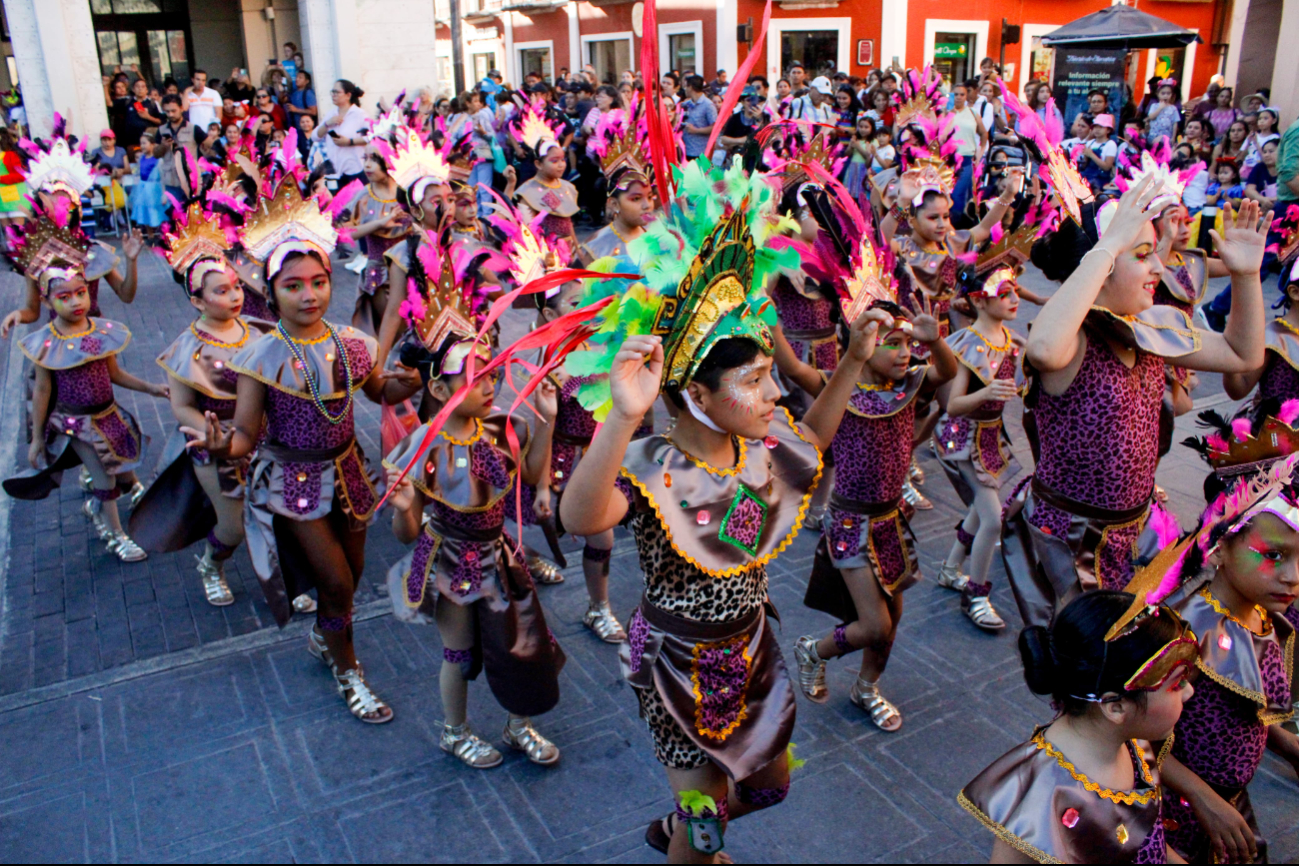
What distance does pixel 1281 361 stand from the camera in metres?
4.52

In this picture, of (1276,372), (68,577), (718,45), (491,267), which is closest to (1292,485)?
(1276,372)

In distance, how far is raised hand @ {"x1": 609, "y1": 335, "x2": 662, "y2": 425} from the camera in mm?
2465

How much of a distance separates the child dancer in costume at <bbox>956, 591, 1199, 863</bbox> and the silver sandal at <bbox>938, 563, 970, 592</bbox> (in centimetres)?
292

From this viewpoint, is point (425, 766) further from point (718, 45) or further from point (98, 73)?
point (718, 45)

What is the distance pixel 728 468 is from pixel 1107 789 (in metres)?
1.25

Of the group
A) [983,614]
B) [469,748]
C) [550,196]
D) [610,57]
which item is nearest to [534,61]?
[610,57]

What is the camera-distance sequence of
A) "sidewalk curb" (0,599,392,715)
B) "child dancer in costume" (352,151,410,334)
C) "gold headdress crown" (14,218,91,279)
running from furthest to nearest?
"child dancer in costume" (352,151,410,334), "gold headdress crown" (14,218,91,279), "sidewalk curb" (0,599,392,715)

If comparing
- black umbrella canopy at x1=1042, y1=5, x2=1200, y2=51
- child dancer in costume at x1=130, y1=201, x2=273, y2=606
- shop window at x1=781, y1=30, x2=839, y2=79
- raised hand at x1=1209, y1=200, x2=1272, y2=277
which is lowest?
child dancer in costume at x1=130, y1=201, x2=273, y2=606

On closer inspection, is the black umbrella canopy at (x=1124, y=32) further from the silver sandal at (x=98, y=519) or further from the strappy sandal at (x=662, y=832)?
the strappy sandal at (x=662, y=832)

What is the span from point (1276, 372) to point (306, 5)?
19295mm

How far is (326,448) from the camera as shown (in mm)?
4391

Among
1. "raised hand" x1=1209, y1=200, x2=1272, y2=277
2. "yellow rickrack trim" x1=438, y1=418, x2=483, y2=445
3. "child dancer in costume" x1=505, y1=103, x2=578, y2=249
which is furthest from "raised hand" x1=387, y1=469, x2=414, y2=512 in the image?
"child dancer in costume" x1=505, y1=103, x2=578, y2=249

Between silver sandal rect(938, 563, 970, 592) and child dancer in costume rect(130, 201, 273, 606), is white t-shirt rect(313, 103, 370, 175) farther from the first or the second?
silver sandal rect(938, 563, 970, 592)

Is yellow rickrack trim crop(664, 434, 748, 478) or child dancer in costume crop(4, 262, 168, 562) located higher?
yellow rickrack trim crop(664, 434, 748, 478)
